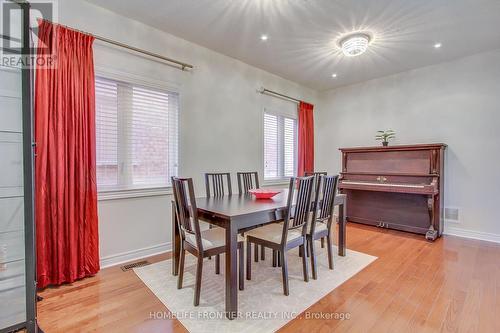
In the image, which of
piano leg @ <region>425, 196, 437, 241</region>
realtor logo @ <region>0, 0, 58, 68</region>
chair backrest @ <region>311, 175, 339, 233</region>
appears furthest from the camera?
piano leg @ <region>425, 196, 437, 241</region>

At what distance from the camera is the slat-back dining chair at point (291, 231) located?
6.74 ft

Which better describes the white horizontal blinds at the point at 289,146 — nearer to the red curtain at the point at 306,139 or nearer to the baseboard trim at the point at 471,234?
the red curtain at the point at 306,139

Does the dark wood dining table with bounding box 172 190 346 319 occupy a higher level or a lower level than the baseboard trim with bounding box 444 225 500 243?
higher

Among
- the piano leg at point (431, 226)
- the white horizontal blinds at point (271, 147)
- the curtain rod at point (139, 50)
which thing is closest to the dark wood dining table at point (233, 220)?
the curtain rod at point (139, 50)

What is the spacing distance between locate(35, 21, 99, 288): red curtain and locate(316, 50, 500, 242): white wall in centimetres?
447

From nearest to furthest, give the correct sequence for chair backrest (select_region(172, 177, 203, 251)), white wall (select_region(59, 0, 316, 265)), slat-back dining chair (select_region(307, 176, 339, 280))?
chair backrest (select_region(172, 177, 203, 251)) → slat-back dining chair (select_region(307, 176, 339, 280)) → white wall (select_region(59, 0, 316, 265))

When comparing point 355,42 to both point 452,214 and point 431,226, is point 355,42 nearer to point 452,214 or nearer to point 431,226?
point 431,226

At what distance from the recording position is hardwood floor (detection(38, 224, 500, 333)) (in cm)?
167

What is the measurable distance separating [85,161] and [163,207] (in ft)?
3.37

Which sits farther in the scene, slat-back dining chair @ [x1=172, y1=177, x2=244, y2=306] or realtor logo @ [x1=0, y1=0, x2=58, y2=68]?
slat-back dining chair @ [x1=172, y1=177, x2=244, y2=306]

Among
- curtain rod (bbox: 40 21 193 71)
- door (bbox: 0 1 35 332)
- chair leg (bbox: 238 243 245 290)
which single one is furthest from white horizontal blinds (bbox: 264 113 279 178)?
door (bbox: 0 1 35 332)

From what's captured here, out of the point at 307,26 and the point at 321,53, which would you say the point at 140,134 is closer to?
the point at 307,26

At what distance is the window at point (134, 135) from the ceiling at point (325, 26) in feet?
2.73

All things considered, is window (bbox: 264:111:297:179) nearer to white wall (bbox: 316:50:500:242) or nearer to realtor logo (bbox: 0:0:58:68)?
white wall (bbox: 316:50:500:242)
